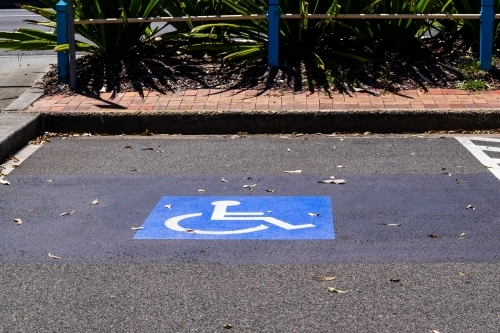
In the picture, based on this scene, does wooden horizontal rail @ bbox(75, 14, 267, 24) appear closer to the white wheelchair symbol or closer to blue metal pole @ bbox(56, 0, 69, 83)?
blue metal pole @ bbox(56, 0, 69, 83)

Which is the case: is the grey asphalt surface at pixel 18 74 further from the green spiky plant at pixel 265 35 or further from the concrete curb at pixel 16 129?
the green spiky plant at pixel 265 35

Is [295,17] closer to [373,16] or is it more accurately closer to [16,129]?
[373,16]

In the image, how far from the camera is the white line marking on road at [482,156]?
780 centimetres

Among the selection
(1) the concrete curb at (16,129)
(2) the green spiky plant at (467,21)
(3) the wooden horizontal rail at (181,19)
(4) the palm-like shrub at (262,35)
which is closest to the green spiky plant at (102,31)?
(3) the wooden horizontal rail at (181,19)

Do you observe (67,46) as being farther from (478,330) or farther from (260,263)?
(478,330)

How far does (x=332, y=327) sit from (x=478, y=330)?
0.71 m

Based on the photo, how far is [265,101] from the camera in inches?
387

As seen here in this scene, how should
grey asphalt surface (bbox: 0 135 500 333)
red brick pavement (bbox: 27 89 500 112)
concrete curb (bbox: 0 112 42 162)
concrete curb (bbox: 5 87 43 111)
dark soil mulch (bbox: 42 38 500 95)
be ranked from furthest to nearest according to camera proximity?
dark soil mulch (bbox: 42 38 500 95) → concrete curb (bbox: 5 87 43 111) → red brick pavement (bbox: 27 89 500 112) → concrete curb (bbox: 0 112 42 162) → grey asphalt surface (bbox: 0 135 500 333)

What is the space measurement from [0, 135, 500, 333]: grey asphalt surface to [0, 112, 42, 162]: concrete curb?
0.31 metres

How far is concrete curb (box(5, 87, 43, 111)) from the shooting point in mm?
9922

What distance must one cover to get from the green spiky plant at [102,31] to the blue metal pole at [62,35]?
0.31m

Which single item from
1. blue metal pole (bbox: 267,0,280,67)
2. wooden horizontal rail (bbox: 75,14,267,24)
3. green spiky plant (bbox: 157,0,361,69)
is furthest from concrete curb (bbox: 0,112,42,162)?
blue metal pole (bbox: 267,0,280,67)

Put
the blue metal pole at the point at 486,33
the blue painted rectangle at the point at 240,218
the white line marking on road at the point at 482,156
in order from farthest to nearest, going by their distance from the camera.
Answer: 1. the blue metal pole at the point at 486,33
2. the white line marking on road at the point at 482,156
3. the blue painted rectangle at the point at 240,218

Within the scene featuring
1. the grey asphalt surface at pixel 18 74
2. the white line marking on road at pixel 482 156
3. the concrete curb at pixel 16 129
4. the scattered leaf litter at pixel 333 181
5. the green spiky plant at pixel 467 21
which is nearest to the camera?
the scattered leaf litter at pixel 333 181
